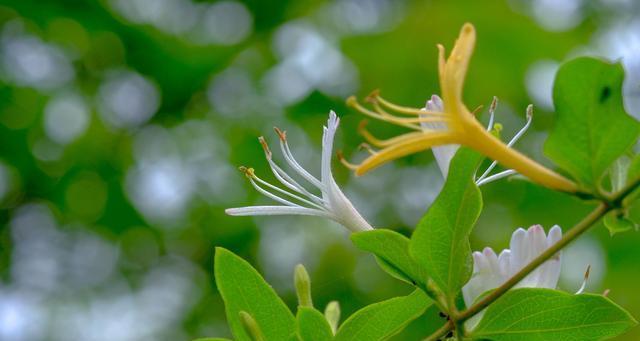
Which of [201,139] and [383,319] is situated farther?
[201,139]

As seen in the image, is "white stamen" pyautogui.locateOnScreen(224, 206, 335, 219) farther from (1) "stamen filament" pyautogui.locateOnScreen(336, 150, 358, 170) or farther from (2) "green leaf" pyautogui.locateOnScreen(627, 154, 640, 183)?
(2) "green leaf" pyautogui.locateOnScreen(627, 154, 640, 183)

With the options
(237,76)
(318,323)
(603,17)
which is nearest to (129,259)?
(237,76)

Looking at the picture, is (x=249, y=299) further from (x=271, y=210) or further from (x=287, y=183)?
(x=287, y=183)

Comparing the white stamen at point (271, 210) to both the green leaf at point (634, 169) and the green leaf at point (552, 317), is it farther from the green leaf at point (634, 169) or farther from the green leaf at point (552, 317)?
the green leaf at point (634, 169)

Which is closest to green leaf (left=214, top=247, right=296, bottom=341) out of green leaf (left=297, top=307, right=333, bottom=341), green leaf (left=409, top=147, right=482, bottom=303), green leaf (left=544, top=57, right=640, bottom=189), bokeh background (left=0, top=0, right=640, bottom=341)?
green leaf (left=297, top=307, right=333, bottom=341)

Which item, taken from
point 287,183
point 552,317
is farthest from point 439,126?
point 287,183

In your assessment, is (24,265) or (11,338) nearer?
(11,338)

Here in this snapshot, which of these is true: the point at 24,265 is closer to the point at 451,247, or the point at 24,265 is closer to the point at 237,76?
the point at 237,76
